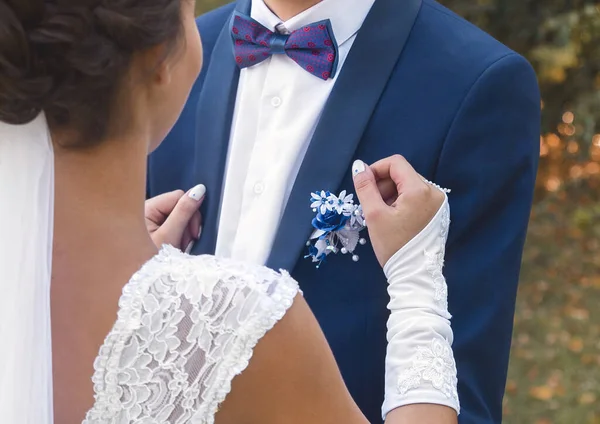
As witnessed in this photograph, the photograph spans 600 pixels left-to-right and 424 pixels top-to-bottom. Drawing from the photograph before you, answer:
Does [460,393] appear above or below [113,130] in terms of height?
below

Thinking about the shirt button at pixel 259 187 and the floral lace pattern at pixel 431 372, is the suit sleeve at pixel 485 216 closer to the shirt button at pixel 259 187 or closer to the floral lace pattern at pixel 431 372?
the floral lace pattern at pixel 431 372

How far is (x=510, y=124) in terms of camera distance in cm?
202

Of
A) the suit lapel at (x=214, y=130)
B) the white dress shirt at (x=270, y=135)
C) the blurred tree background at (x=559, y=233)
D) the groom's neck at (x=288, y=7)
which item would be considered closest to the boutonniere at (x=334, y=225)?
the white dress shirt at (x=270, y=135)

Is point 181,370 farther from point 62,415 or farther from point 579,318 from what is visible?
point 579,318

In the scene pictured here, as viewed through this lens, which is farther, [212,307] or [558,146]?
[558,146]

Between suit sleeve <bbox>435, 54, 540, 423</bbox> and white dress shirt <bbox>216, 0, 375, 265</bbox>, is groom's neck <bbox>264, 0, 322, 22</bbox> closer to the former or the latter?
white dress shirt <bbox>216, 0, 375, 265</bbox>

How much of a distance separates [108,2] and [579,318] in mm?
5401

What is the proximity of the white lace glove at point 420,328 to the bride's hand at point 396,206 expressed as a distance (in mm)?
19

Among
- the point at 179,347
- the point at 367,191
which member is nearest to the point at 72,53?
the point at 179,347

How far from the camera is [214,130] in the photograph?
7.11 feet

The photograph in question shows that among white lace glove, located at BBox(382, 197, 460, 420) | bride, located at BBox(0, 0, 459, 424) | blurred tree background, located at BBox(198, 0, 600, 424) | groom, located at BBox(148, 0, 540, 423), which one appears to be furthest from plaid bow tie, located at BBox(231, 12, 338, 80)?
blurred tree background, located at BBox(198, 0, 600, 424)

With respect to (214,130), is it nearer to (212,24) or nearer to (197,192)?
(197,192)

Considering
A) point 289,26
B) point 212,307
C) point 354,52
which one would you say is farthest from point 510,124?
point 212,307

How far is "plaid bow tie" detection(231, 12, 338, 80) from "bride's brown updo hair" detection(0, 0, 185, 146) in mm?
657
